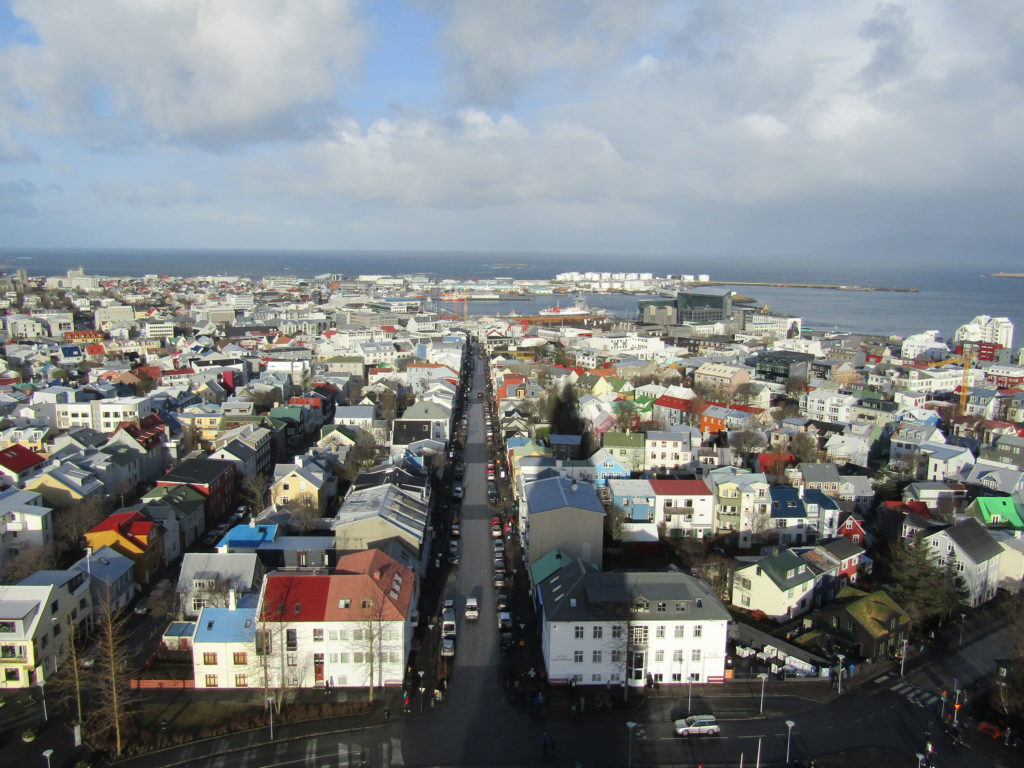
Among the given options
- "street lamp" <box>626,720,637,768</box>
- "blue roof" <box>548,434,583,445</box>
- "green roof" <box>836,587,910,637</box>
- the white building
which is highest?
the white building

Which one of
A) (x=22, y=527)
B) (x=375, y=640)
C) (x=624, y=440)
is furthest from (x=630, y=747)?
(x=22, y=527)

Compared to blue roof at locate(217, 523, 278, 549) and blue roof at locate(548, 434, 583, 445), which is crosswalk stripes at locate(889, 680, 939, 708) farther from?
blue roof at locate(548, 434, 583, 445)

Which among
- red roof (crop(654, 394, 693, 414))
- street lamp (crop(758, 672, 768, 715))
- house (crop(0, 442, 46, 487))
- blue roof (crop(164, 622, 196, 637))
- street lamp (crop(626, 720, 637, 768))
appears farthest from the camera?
red roof (crop(654, 394, 693, 414))

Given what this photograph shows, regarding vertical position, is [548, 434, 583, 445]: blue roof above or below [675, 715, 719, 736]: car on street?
above

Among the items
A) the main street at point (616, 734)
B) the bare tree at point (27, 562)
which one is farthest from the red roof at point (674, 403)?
the bare tree at point (27, 562)

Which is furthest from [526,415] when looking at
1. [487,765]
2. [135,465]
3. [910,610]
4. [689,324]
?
[689,324]

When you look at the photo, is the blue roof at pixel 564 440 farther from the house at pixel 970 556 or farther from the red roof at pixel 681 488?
the house at pixel 970 556

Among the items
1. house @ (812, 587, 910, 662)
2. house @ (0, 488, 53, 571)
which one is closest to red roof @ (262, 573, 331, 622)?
house @ (0, 488, 53, 571)
